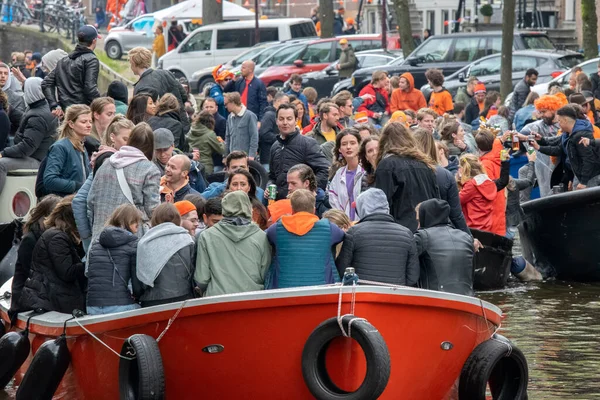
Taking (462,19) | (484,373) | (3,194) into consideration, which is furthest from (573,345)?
(462,19)

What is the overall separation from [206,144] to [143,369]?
858cm

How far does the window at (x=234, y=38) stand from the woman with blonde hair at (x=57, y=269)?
3172 centimetres

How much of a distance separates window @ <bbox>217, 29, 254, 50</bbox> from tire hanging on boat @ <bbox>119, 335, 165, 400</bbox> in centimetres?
3313

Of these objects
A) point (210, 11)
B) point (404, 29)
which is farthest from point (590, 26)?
point (210, 11)

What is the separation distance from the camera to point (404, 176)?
1100cm

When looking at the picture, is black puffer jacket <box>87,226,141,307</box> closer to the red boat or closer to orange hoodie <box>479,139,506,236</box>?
the red boat

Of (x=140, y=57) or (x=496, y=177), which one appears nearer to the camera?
(x=140, y=57)

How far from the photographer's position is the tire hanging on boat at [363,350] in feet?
28.1

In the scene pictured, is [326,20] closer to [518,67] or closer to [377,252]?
[518,67]

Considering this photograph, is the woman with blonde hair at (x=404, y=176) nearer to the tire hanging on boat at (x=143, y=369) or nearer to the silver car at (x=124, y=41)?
the tire hanging on boat at (x=143, y=369)

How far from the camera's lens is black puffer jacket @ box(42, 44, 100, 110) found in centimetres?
1475

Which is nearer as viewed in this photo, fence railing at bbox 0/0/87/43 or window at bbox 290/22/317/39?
window at bbox 290/22/317/39

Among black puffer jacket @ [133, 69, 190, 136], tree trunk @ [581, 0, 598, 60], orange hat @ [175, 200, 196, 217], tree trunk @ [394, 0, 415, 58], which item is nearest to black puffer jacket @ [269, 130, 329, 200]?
black puffer jacket @ [133, 69, 190, 136]

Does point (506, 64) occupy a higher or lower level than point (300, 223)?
higher
